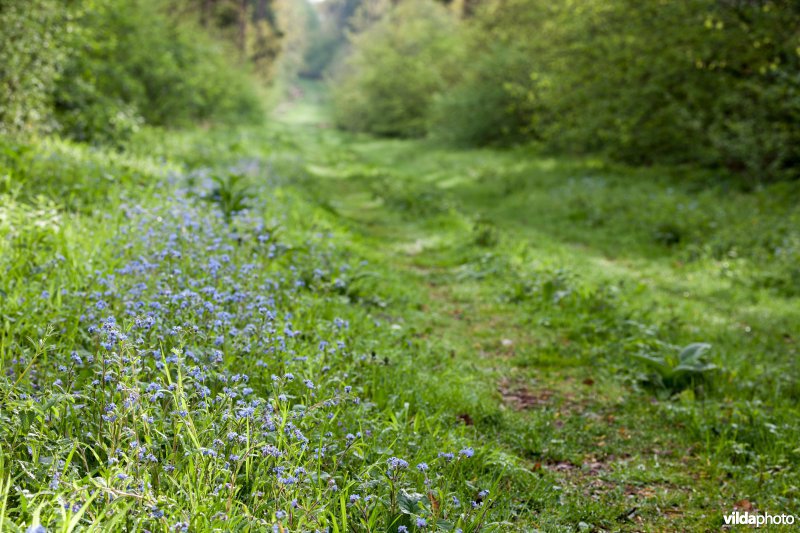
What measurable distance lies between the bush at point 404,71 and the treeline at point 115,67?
7.98 m

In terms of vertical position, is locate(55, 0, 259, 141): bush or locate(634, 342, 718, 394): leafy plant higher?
locate(55, 0, 259, 141): bush

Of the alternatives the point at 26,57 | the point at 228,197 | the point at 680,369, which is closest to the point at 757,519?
the point at 680,369

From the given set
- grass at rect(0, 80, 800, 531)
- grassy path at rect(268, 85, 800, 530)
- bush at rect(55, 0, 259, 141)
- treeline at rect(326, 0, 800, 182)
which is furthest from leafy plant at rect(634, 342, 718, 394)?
bush at rect(55, 0, 259, 141)

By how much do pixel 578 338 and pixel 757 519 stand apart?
2.96 meters

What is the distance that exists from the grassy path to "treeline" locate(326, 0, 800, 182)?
378 cm

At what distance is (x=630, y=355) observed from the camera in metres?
5.63

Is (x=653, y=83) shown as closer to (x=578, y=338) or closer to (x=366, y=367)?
(x=578, y=338)

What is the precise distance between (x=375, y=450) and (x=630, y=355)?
3.31m

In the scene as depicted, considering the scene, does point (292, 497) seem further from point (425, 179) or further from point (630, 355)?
point (425, 179)

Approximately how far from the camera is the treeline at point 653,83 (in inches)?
499

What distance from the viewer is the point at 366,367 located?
453 cm

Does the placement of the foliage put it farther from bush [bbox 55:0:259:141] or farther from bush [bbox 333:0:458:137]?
bush [bbox 333:0:458:137]

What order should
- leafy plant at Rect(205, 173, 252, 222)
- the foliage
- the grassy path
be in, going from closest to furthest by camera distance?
the grassy path
leafy plant at Rect(205, 173, 252, 222)
the foliage

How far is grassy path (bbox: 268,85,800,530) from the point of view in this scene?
370 cm
